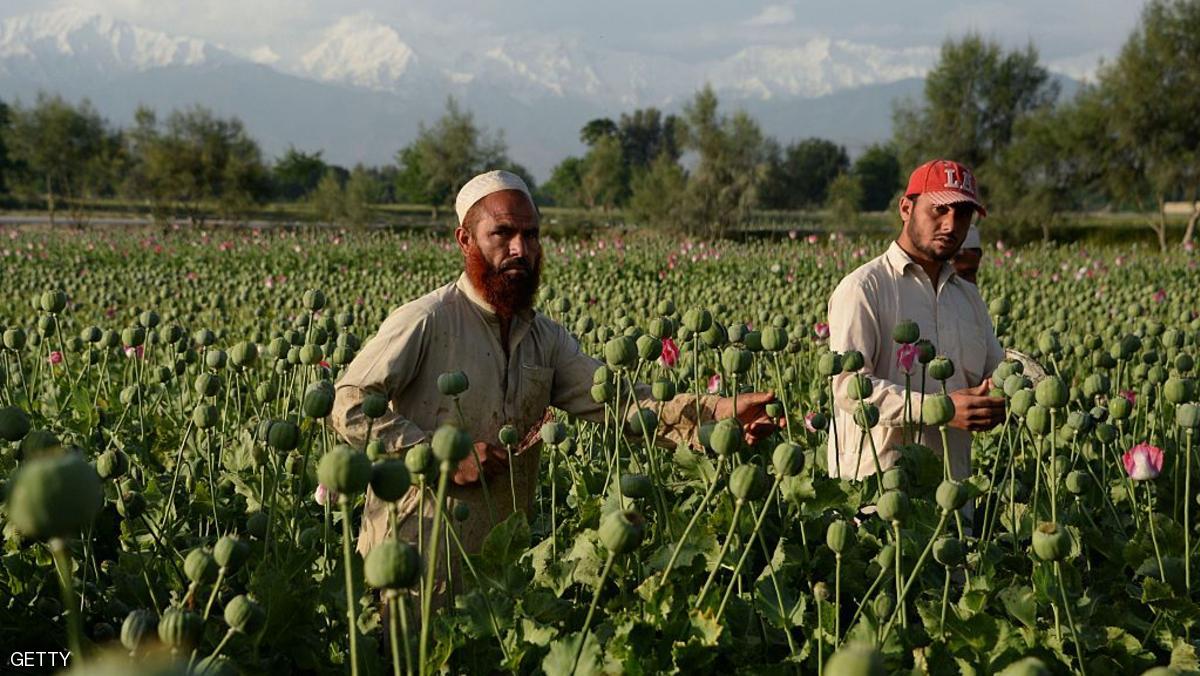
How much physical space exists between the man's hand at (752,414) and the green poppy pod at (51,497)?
60.5 inches

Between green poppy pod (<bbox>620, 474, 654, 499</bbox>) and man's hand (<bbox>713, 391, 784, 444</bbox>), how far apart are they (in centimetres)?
37

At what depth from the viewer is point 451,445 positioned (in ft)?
4.59

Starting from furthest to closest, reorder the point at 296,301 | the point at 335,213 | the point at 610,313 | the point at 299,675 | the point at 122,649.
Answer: the point at 335,213, the point at 296,301, the point at 610,313, the point at 299,675, the point at 122,649

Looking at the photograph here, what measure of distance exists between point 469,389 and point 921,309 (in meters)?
1.51

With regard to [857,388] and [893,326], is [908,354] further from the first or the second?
[893,326]

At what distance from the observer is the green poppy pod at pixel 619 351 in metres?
2.29

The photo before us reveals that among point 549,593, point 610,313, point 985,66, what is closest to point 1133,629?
point 549,593

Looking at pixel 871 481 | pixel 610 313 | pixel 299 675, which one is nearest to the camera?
pixel 299 675

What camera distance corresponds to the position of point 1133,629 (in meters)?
2.06

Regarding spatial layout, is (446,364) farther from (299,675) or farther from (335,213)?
(335,213)

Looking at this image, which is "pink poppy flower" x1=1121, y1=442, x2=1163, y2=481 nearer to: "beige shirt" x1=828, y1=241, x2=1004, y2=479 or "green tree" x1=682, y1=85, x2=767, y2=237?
"beige shirt" x1=828, y1=241, x2=1004, y2=479

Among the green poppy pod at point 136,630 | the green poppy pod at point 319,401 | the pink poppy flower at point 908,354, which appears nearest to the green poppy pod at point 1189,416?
the pink poppy flower at point 908,354

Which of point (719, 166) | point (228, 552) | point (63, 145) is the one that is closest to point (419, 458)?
point (228, 552)

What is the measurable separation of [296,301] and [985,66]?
35.1 metres
